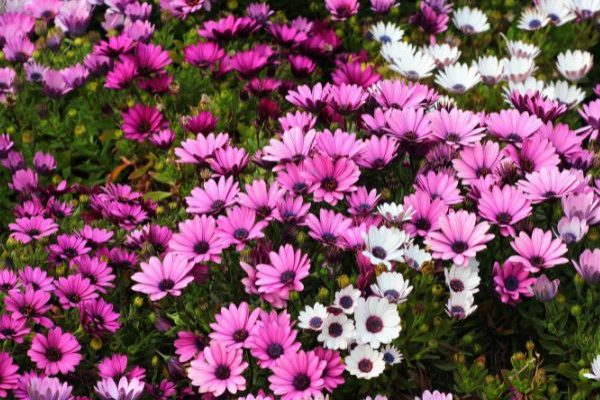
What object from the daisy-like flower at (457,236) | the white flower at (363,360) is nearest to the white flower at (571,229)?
the daisy-like flower at (457,236)

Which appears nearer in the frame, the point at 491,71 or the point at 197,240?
the point at 197,240

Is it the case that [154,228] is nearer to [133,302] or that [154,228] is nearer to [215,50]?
[133,302]

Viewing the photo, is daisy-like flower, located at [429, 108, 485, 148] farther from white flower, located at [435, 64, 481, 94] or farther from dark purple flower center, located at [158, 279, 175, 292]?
dark purple flower center, located at [158, 279, 175, 292]

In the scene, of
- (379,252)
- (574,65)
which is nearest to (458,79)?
(574,65)

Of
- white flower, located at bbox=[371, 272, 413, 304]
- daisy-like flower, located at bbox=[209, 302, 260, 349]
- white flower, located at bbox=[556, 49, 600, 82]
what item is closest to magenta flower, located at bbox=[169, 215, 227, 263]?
daisy-like flower, located at bbox=[209, 302, 260, 349]

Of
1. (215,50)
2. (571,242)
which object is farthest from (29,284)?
(571,242)

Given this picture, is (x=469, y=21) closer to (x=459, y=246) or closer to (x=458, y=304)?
(x=459, y=246)
